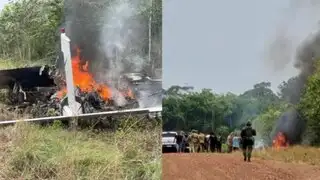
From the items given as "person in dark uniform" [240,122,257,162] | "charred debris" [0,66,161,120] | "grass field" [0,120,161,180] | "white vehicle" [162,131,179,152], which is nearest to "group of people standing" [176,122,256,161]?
"person in dark uniform" [240,122,257,162]

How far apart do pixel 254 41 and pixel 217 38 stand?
0.18 m

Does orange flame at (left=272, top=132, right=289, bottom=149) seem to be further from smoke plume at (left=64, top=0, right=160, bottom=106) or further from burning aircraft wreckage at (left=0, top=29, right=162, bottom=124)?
smoke plume at (left=64, top=0, right=160, bottom=106)

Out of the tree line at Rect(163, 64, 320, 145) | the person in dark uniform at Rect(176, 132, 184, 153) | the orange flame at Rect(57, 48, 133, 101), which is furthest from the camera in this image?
the orange flame at Rect(57, 48, 133, 101)

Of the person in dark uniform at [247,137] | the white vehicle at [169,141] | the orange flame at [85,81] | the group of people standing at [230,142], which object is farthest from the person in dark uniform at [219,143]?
the orange flame at [85,81]

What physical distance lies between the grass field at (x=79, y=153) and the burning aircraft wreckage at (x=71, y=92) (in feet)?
0.34

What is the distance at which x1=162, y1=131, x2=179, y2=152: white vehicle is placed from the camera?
2.97m

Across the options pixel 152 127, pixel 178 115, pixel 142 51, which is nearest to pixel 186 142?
pixel 178 115

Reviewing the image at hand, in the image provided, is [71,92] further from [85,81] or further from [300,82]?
[300,82]

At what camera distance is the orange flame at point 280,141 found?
280 centimetres

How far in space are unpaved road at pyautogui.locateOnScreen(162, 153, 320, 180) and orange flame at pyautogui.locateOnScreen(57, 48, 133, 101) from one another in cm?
67

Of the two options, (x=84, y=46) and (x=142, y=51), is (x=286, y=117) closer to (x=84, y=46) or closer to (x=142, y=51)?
(x=142, y=51)

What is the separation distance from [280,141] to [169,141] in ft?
1.90

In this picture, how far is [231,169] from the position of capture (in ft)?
9.32

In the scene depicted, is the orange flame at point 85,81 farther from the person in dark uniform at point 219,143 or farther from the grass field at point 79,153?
the person in dark uniform at point 219,143
